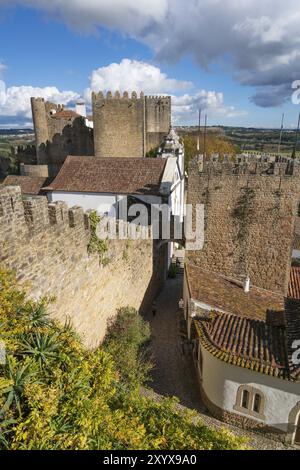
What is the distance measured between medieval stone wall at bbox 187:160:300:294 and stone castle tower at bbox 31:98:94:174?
1998 centimetres

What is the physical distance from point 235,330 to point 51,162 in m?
27.0

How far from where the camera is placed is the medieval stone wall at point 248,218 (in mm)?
12227

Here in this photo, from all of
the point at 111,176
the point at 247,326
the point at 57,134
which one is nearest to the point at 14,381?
the point at 247,326

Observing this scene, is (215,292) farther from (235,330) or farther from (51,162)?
(51,162)

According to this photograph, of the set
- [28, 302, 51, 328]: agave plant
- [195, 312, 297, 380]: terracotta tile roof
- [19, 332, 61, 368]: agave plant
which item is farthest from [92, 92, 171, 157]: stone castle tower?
[19, 332, 61, 368]: agave plant

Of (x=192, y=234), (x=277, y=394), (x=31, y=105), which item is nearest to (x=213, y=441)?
(x=277, y=394)

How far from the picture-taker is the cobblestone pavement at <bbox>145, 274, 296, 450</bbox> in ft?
29.3

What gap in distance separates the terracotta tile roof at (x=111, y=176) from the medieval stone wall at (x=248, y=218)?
4.83m

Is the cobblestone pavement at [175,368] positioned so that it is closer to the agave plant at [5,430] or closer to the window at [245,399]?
the window at [245,399]

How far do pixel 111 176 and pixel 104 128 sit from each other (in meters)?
9.85

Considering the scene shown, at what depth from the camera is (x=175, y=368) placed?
36.7 feet

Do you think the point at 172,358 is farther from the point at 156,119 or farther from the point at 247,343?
the point at 156,119

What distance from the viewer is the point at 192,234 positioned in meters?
13.5

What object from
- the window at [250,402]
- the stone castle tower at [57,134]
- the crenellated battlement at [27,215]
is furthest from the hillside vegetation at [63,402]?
the stone castle tower at [57,134]
